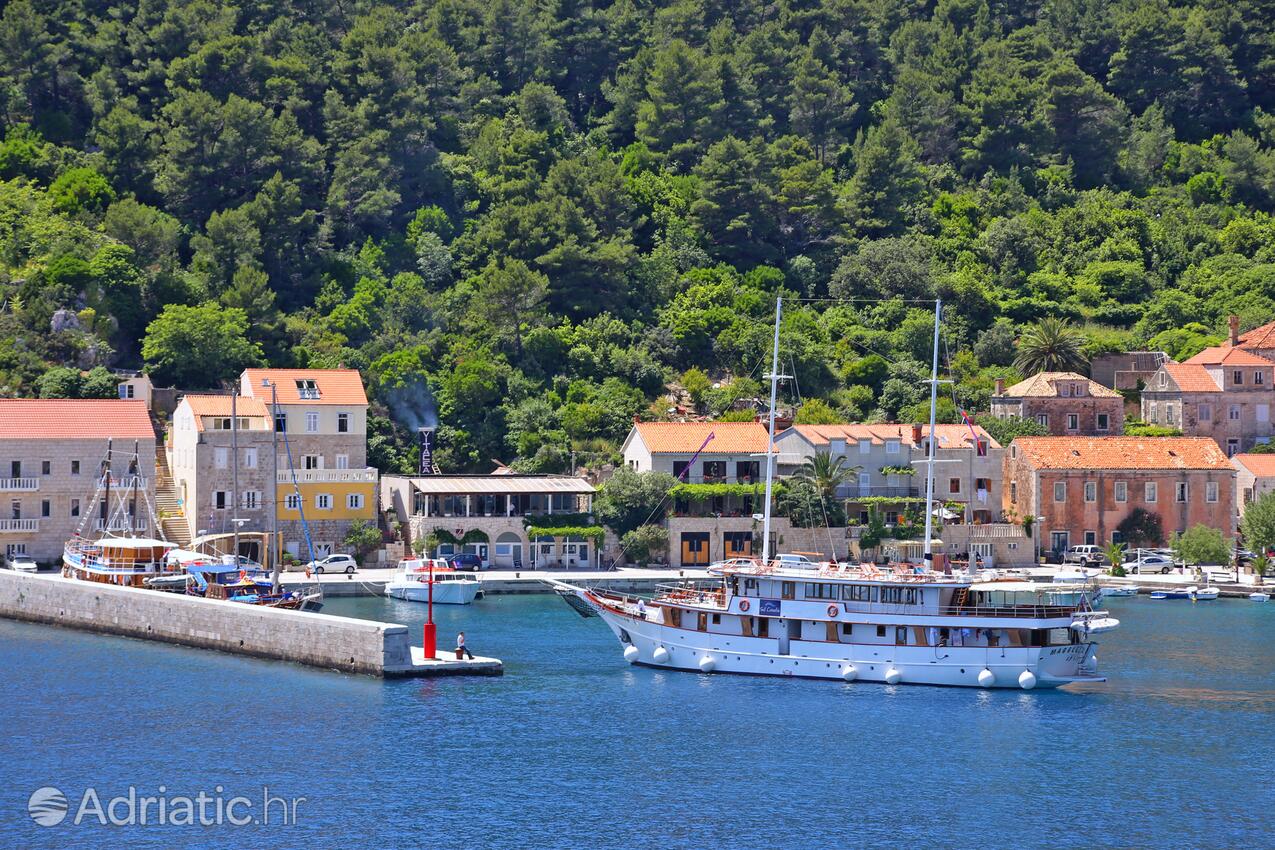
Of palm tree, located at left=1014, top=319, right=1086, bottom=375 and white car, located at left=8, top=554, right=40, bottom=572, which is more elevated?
palm tree, located at left=1014, top=319, right=1086, bottom=375

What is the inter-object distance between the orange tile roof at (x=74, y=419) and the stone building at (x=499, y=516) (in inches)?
455

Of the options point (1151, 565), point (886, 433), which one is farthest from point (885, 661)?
point (1151, 565)

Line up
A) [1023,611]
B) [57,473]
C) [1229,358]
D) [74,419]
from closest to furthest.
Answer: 1. [1023,611]
2. [57,473]
3. [74,419]
4. [1229,358]

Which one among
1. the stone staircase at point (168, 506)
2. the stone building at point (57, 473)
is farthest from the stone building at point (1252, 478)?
the stone building at point (57, 473)

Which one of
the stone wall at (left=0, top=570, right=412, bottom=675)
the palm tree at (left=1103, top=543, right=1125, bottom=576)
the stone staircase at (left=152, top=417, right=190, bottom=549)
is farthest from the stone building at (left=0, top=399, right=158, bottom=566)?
the palm tree at (left=1103, top=543, right=1125, bottom=576)

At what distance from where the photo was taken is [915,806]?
46438mm

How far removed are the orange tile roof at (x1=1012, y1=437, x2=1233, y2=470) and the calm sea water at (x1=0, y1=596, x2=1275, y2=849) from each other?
2398 cm

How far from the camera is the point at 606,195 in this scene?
4235 inches

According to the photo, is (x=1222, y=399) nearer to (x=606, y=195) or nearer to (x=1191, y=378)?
(x=1191, y=378)

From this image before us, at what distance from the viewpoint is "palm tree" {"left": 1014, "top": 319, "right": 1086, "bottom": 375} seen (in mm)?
99562

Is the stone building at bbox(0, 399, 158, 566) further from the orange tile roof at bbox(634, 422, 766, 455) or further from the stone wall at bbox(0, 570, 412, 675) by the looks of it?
the orange tile roof at bbox(634, 422, 766, 455)

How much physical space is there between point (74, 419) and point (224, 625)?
21.1 meters

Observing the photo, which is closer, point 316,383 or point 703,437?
point 316,383

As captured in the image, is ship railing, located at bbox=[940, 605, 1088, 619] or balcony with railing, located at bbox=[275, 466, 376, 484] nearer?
ship railing, located at bbox=[940, 605, 1088, 619]
